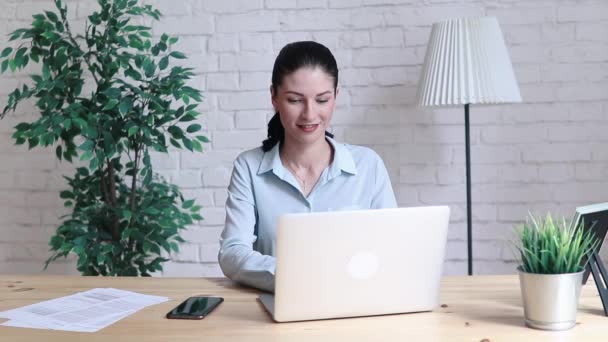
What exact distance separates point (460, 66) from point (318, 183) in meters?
0.73

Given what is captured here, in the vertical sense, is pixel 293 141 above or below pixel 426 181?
above

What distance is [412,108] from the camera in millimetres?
2643

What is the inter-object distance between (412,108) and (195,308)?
1609 mm

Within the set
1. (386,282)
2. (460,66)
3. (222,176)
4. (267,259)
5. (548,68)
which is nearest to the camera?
(386,282)

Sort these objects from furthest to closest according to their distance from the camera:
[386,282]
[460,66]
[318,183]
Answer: [460,66], [318,183], [386,282]

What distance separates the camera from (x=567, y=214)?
2.63 meters

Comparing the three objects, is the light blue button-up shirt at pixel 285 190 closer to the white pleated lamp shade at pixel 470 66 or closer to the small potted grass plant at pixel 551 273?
the white pleated lamp shade at pixel 470 66

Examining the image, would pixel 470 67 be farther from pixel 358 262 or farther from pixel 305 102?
pixel 358 262

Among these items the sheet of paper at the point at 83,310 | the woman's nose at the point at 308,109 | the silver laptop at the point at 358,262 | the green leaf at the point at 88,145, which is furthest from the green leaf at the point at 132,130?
the silver laptop at the point at 358,262

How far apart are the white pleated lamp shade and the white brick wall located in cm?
39

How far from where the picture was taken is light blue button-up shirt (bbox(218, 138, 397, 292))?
181 centimetres

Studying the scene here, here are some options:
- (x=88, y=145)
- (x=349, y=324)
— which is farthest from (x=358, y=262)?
(x=88, y=145)

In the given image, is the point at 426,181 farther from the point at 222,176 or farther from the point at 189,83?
the point at 189,83

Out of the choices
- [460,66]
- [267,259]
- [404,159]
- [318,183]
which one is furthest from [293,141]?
[404,159]
